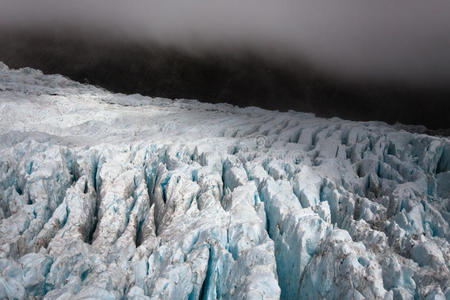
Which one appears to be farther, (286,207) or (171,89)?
(171,89)

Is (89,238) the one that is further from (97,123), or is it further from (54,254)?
(97,123)

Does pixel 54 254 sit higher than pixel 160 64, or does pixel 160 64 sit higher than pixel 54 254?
pixel 160 64

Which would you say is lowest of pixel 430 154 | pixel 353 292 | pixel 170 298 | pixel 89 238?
pixel 89 238

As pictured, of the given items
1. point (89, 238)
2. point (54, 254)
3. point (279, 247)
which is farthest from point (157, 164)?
point (279, 247)

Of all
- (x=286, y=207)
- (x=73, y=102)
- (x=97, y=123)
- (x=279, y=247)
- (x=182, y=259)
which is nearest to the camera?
(x=182, y=259)

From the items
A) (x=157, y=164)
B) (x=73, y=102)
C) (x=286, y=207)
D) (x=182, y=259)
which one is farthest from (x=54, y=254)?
(x=73, y=102)

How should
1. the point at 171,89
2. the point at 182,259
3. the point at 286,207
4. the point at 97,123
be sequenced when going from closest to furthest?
the point at 182,259
the point at 286,207
the point at 97,123
the point at 171,89
